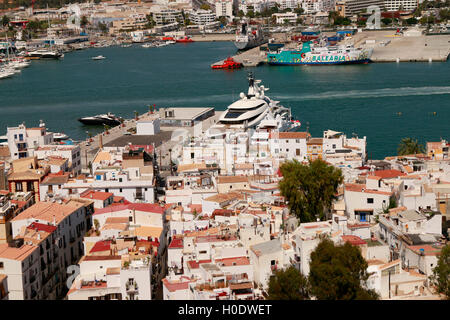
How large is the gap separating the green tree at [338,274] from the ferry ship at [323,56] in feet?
119

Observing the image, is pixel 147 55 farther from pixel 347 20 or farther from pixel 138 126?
pixel 138 126

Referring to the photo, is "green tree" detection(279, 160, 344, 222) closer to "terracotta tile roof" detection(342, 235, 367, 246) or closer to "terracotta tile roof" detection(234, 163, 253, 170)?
"terracotta tile roof" detection(342, 235, 367, 246)

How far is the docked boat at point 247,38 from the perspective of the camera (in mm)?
49656

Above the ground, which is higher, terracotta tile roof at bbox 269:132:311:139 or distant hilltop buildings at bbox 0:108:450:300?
terracotta tile roof at bbox 269:132:311:139

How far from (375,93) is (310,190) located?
2001 centimetres

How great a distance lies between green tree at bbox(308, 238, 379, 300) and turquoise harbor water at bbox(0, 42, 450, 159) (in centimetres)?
1150

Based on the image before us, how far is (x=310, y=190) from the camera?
1030cm

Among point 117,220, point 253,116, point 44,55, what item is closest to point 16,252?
point 117,220

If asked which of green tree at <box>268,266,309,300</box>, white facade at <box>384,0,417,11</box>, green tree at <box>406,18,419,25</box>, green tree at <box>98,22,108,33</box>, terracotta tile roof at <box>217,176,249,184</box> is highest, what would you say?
white facade at <box>384,0,417,11</box>

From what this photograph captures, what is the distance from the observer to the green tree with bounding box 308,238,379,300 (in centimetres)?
589

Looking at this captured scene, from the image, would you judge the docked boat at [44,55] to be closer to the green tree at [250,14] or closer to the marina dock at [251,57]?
the marina dock at [251,57]

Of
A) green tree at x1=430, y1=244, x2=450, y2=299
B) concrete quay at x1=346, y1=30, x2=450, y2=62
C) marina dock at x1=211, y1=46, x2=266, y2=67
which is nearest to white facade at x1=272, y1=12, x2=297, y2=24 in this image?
concrete quay at x1=346, y1=30, x2=450, y2=62
